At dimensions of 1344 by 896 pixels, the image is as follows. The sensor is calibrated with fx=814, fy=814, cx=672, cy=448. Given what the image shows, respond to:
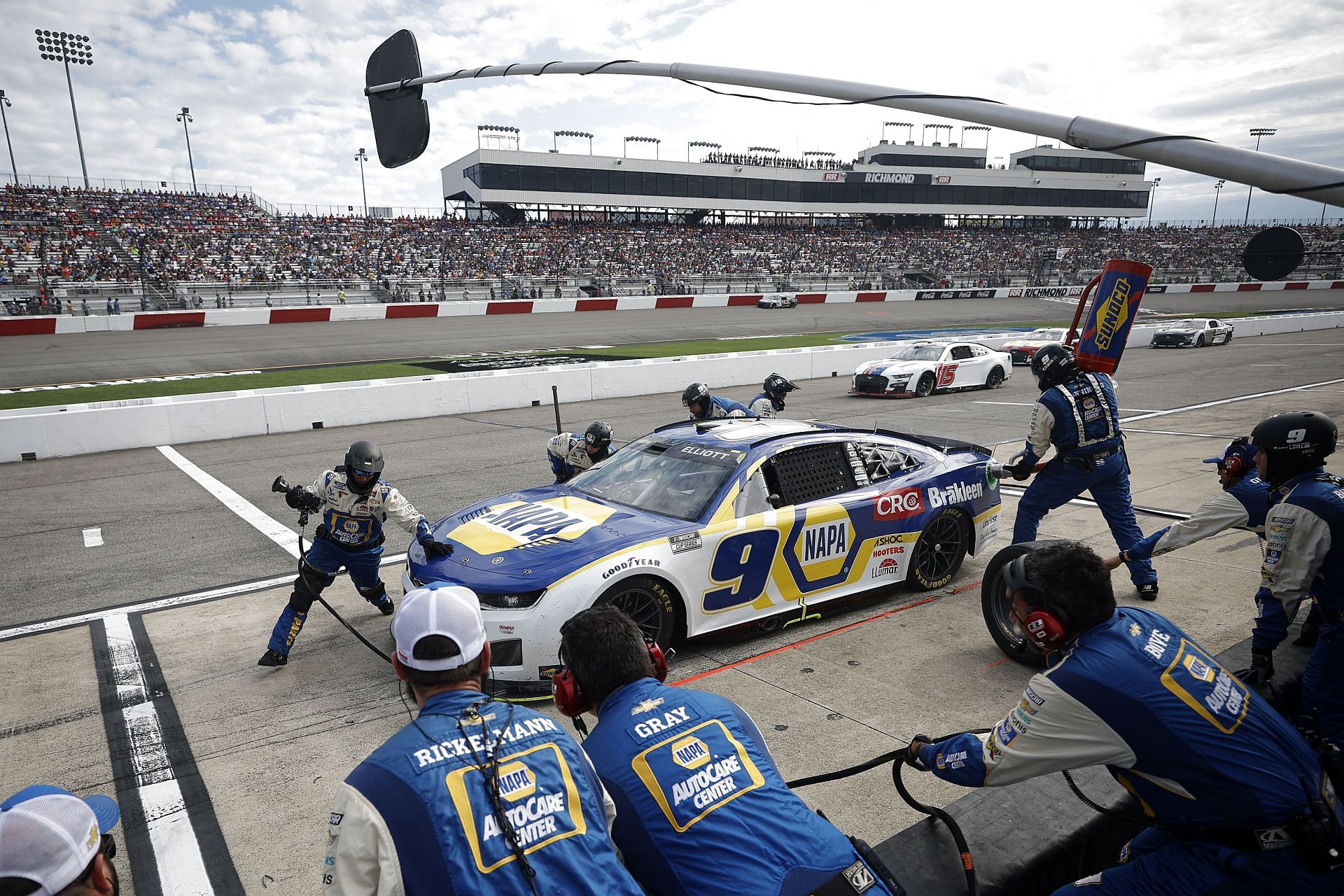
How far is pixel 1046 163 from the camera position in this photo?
92.2 metres

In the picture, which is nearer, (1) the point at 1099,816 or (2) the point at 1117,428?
(1) the point at 1099,816

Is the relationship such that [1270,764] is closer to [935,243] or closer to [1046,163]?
[935,243]

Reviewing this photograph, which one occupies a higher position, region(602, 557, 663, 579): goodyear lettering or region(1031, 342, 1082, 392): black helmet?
region(1031, 342, 1082, 392): black helmet

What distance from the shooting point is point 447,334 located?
103 feet

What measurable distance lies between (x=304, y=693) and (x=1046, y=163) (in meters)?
104

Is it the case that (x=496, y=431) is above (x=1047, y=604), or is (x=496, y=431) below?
below

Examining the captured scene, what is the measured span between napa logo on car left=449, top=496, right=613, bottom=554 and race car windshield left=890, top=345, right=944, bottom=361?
15.7 m

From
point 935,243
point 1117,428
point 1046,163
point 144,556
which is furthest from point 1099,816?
point 1046,163

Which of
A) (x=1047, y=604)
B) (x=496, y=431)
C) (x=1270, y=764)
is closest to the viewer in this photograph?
(x=1270, y=764)

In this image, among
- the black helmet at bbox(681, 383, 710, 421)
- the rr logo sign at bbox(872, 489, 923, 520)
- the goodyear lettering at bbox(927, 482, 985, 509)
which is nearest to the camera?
the rr logo sign at bbox(872, 489, 923, 520)

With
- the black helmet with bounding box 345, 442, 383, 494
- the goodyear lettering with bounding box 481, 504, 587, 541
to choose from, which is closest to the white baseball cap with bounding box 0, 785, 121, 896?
the goodyear lettering with bounding box 481, 504, 587, 541

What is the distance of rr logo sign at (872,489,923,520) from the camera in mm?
6145

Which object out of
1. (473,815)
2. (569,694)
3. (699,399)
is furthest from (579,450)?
(473,815)

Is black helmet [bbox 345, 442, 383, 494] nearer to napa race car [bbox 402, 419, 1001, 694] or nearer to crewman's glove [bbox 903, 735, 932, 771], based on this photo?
napa race car [bbox 402, 419, 1001, 694]
